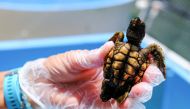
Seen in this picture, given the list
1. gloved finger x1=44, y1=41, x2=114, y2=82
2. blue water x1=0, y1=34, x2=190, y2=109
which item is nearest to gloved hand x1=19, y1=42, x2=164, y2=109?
gloved finger x1=44, y1=41, x2=114, y2=82

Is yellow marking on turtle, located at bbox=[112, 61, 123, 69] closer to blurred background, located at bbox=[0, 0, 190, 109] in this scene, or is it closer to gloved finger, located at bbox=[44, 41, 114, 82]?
gloved finger, located at bbox=[44, 41, 114, 82]

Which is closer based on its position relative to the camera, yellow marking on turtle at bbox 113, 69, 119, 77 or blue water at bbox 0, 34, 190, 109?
yellow marking on turtle at bbox 113, 69, 119, 77

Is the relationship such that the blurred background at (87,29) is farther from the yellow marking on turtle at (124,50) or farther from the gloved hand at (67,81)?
the yellow marking on turtle at (124,50)

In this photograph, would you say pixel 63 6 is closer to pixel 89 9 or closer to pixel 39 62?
pixel 89 9

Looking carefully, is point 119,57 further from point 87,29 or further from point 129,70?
point 87,29

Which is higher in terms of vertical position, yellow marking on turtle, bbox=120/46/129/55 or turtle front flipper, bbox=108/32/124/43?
turtle front flipper, bbox=108/32/124/43

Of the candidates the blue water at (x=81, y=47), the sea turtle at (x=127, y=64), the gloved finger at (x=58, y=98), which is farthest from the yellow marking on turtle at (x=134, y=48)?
the blue water at (x=81, y=47)

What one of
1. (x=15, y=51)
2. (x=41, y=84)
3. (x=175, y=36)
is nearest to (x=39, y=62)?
(x=41, y=84)
